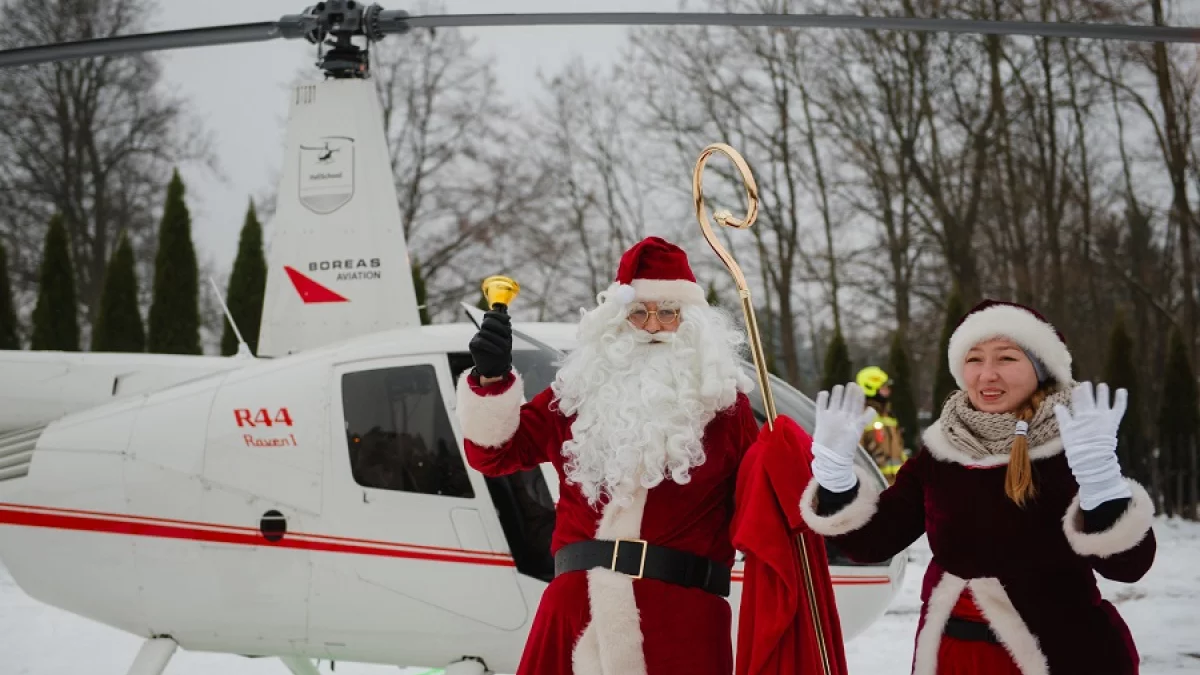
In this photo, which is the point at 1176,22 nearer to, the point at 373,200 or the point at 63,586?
the point at 373,200

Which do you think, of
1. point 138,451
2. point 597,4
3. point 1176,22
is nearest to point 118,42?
point 138,451

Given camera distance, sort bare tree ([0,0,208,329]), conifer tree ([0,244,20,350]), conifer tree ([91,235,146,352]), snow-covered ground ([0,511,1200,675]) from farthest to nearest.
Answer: bare tree ([0,0,208,329]), conifer tree ([91,235,146,352]), conifer tree ([0,244,20,350]), snow-covered ground ([0,511,1200,675])

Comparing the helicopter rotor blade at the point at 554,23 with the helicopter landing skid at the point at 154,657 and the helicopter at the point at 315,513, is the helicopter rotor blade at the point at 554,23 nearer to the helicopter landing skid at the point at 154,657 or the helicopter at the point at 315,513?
the helicopter at the point at 315,513

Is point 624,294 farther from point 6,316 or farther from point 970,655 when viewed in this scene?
point 6,316

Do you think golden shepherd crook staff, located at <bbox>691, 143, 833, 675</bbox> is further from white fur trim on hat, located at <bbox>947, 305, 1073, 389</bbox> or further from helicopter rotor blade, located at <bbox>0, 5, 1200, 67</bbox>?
helicopter rotor blade, located at <bbox>0, 5, 1200, 67</bbox>

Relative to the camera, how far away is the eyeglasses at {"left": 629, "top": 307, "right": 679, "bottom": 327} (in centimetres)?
312

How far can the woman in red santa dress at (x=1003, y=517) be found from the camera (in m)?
2.47

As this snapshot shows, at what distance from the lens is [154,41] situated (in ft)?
17.6

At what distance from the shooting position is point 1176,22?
16547mm

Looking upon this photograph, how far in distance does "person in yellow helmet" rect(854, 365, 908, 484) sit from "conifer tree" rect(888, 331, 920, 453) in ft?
20.5

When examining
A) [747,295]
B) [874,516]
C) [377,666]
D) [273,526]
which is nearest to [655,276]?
[747,295]

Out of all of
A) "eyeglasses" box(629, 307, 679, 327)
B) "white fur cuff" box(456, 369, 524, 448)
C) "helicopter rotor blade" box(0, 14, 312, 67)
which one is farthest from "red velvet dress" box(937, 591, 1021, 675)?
"helicopter rotor blade" box(0, 14, 312, 67)

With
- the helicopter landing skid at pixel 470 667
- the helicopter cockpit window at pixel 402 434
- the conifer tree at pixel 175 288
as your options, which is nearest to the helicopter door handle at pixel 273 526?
the helicopter cockpit window at pixel 402 434

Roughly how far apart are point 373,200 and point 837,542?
3.88m
